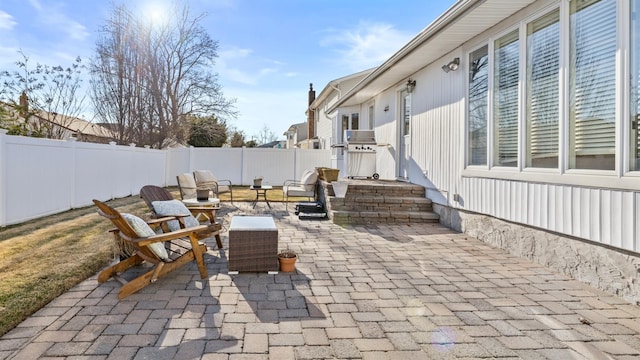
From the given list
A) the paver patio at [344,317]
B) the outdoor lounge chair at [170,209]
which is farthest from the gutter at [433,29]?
the outdoor lounge chair at [170,209]

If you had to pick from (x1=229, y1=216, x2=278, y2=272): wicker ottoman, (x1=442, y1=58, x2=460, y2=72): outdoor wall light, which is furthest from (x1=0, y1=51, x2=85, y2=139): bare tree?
(x1=442, y1=58, x2=460, y2=72): outdoor wall light

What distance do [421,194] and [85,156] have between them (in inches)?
298

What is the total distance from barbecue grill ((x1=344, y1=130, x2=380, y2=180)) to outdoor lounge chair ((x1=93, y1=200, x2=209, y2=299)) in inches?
248

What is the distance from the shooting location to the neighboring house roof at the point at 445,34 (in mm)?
4500

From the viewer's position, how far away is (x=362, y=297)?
3.23 meters

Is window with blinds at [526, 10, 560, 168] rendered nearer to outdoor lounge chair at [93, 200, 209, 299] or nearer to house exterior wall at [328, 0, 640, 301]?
house exterior wall at [328, 0, 640, 301]

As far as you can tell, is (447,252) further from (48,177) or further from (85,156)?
(85,156)

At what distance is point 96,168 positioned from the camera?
27.8 ft

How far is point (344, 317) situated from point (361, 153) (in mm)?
7249

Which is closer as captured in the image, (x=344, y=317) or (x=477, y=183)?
(x=344, y=317)

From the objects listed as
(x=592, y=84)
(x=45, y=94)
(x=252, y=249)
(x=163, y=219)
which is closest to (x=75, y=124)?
(x=45, y=94)

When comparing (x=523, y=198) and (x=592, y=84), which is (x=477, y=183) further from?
(x=592, y=84)

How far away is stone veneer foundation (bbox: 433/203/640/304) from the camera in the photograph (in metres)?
3.21

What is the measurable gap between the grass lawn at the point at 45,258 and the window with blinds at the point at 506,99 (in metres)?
5.45
